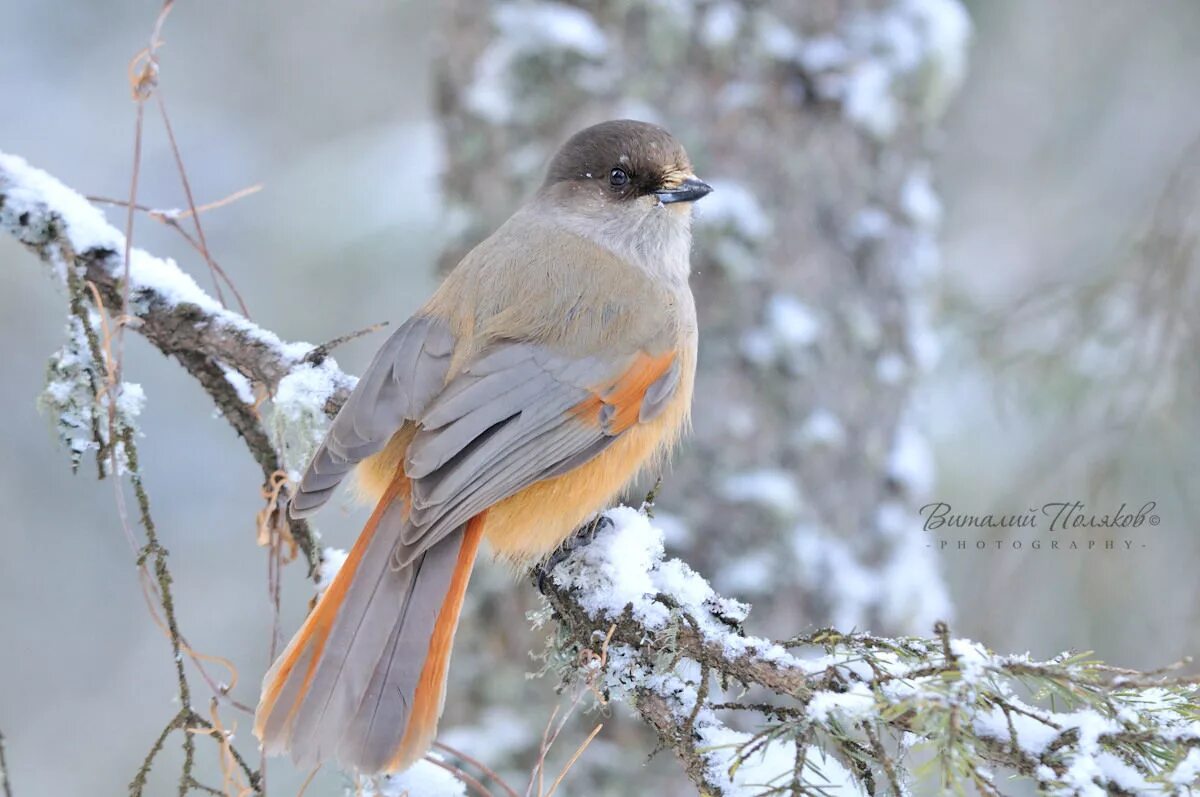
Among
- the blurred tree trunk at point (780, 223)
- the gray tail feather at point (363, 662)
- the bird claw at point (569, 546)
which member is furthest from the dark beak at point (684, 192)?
the gray tail feather at point (363, 662)

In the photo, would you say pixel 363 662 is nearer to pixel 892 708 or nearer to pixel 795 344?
pixel 892 708

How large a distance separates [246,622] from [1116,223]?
5966mm

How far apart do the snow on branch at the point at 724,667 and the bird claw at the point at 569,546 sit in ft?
0.05

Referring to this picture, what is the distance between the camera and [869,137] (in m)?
4.13

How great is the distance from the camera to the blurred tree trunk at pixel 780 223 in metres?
3.95

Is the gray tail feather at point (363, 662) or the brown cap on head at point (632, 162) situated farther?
the brown cap on head at point (632, 162)

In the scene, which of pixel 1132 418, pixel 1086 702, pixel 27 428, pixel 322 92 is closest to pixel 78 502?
pixel 27 428

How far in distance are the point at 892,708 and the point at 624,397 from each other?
1.49 m

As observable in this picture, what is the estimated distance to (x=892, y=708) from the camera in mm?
1467

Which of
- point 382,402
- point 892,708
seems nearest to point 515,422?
point 382,402

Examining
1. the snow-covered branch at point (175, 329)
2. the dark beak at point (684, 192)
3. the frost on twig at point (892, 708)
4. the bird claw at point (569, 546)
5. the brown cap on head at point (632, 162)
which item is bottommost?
the frost on twig at point (892, 708)

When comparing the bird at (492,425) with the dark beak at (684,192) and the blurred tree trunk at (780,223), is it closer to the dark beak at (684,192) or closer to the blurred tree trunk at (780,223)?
the dark beak at (684,192)

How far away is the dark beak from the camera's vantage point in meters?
3.33

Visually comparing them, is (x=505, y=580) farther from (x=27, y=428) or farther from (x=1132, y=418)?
(x=27, y=428)
